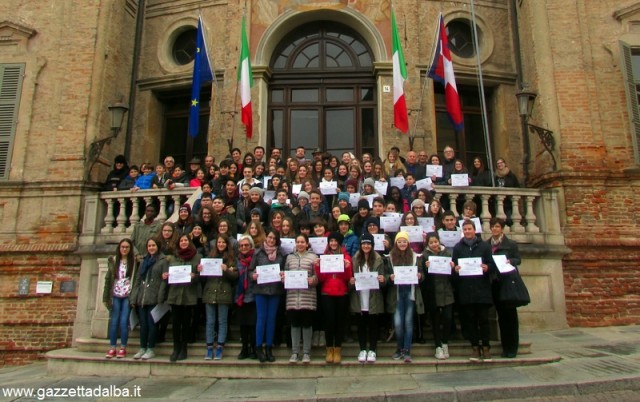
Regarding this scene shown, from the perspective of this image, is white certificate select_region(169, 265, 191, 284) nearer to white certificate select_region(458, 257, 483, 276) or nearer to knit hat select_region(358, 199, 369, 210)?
knit hat select_region(358, 199, 369, 210)

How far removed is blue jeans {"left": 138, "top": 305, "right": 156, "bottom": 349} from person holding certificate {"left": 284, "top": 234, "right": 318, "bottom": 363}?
6.70 feet

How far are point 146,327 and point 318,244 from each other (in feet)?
9.06

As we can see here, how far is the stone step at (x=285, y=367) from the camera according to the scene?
6.61 meters

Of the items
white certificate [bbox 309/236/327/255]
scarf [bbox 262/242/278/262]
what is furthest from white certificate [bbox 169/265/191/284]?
white certificate [bbox 309/236/327/255]

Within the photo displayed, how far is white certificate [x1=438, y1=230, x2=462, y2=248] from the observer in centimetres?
→ 738

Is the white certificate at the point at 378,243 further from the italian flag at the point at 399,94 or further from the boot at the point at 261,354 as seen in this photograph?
the italian flag at the point at 399,94

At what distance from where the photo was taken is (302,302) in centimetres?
662

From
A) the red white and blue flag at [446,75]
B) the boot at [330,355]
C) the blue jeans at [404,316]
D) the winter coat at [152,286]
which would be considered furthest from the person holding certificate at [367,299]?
the red white and blue flag at [446,75]

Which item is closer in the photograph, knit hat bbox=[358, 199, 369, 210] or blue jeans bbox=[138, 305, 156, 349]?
blue jeans bbox=[138, 305, 156, 349]

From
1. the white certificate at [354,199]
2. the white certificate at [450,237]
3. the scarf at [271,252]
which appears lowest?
the scarf at [271,252]

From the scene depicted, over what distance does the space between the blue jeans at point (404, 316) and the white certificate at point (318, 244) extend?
1191 millimetres

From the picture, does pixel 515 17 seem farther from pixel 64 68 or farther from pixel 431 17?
pixel 64 68

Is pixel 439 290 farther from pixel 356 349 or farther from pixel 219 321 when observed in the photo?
pixel 219 321

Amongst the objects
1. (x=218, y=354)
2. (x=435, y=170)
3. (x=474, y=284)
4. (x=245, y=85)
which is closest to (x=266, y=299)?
(x=218, y=354)
